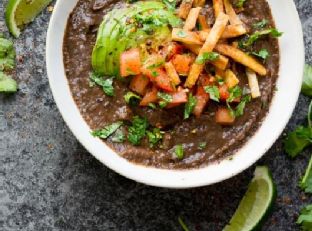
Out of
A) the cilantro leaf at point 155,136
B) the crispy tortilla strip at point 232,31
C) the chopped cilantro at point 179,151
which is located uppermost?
the crispy tortilla strip at point 232,31

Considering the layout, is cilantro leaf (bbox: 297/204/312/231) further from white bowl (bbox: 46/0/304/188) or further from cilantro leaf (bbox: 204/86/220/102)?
cilantro leaf (bbox: 204/86/220/102)

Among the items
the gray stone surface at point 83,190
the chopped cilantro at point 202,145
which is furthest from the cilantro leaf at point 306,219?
the chopped cilantro at point 202,145

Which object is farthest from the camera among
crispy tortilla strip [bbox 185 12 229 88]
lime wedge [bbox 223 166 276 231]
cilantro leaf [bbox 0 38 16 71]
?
cilantro leaf [bbox 0 38 16 71]

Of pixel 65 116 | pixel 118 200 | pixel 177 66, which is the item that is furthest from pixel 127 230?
pixel 177 66

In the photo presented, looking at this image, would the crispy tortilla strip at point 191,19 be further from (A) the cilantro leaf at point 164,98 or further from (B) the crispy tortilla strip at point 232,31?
(A) the cilantro leaf at point 164,98

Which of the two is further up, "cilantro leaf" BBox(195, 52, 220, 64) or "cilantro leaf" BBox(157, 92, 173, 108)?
"cilantro leaf" BBox(195, 52, 220, 64)

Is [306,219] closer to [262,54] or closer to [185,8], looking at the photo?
[262,54]

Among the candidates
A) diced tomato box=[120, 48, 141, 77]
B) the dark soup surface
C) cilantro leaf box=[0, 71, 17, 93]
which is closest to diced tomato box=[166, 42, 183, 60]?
the dark soup surface

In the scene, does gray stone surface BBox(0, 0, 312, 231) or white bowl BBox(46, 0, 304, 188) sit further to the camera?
gray stone surface BBox(0, 0, 312, 231)
